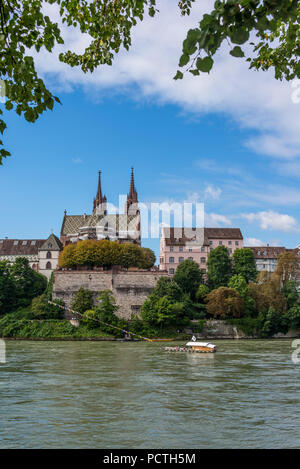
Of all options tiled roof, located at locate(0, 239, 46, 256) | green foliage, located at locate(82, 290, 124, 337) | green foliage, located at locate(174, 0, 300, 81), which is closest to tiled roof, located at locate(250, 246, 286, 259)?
green foliage, located at locate(82, 290, 124, 337)

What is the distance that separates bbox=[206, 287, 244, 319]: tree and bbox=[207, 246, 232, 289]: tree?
7.73 meters

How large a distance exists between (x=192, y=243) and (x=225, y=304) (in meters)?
24.4

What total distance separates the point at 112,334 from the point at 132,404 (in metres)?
34.7

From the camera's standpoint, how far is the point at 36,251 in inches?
3452

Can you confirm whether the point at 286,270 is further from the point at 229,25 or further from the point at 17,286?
the point at 229,25

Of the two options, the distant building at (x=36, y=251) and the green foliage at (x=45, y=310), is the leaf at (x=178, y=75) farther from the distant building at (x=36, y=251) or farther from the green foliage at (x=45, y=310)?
the distant building at (x=36, y=251)

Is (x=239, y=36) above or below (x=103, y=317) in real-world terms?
above

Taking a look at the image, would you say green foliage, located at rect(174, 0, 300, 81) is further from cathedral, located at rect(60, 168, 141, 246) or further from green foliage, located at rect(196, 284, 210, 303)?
cathedral, located at rect(60, 168, 141, 246)

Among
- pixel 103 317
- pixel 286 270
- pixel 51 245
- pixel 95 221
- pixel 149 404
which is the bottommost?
pixel 149 404

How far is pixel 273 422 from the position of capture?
1339 cm

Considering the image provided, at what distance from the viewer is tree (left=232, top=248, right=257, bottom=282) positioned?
Answer: 219 ft

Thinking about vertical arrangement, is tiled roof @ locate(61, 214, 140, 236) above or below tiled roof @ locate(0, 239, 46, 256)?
above

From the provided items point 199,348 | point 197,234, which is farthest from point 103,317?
point 197,234

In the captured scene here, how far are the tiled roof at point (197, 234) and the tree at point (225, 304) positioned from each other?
22.6m
